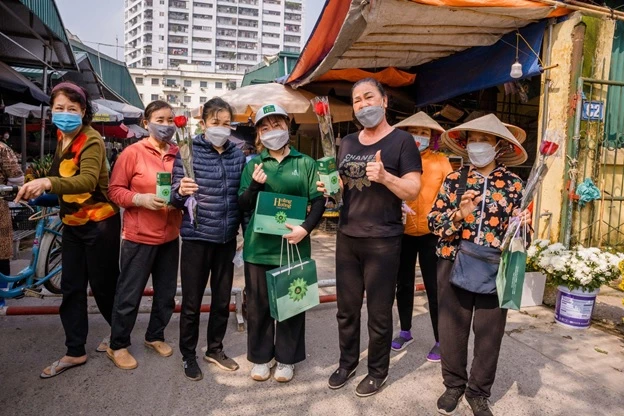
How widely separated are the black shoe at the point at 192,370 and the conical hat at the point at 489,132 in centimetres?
224

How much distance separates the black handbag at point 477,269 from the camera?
230 cm

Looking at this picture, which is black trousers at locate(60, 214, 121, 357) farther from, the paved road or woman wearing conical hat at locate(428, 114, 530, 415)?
woman wearing conical hat at locate(428, 114, 530, 415)

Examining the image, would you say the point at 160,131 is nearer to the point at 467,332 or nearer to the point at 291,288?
the point at 291,288

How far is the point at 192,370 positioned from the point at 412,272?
1.74 m

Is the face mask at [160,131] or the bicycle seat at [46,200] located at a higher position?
the face mask at [160,131]

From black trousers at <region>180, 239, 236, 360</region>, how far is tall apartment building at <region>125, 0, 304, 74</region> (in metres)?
84.0

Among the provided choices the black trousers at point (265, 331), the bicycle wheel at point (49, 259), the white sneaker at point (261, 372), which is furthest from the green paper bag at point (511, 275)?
the bicycle wheel at point (49, 259)

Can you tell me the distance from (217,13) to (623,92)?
94092 millimetres

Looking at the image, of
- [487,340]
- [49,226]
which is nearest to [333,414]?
[487,340]

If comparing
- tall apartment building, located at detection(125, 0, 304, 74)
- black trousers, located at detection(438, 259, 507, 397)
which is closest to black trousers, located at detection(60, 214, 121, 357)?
black trousers, located at detection(438, 259, 507, 397)

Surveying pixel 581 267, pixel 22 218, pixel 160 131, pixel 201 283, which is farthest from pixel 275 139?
pixel 22 218

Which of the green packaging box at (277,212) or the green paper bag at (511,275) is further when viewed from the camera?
the green packaging box at (277,212)

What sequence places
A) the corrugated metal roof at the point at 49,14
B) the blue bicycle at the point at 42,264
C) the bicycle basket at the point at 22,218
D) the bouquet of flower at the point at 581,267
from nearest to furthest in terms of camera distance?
the bouquet of flower at the point at 581,267 → the blue bicycle at the point at 42,264 → the bicycle basket at the point at 22,218 → the corrugated metal roof at the point at 49,14

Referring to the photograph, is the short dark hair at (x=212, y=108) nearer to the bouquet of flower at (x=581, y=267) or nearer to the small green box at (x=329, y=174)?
the small green box at (x=329, y=174)
